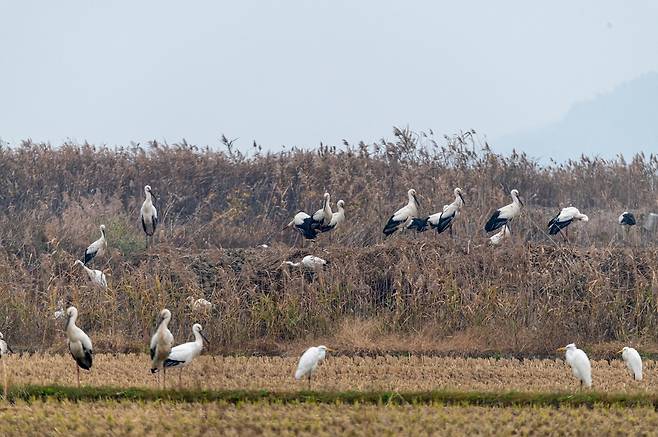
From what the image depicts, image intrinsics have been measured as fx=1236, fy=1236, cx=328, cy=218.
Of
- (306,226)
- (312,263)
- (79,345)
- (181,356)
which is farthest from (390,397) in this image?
(306,226)

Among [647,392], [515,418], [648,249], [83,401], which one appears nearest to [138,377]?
[83,401]

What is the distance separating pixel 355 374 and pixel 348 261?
16.3 feet

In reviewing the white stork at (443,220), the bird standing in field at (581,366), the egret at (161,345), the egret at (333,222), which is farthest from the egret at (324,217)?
the bird standing in field at (581,366)

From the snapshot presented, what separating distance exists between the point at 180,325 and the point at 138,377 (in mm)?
3367

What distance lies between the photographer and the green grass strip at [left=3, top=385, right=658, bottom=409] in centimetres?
1250

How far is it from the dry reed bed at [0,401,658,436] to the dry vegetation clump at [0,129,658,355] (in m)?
5.02

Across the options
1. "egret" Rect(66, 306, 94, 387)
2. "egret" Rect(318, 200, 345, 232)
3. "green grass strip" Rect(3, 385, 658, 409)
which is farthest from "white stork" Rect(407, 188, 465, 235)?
"egret" Rect(66, 306, 94, 387)

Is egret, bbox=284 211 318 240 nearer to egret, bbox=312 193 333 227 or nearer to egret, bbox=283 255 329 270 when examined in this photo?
egret, bbox=312 193 333 227

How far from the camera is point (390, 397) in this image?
12539 millimetres

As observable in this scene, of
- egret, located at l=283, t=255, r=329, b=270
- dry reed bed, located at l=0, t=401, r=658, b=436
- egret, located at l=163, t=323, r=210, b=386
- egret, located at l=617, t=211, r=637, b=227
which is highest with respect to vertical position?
egret, located at l=617, t=211, r=637, b=227

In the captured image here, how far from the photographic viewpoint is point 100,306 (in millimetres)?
18016

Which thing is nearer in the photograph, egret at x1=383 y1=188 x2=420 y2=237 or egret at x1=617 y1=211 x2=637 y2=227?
egret at x1=383 y1=188 x2=420 y2=237

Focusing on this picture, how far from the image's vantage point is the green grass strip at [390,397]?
1250 cm

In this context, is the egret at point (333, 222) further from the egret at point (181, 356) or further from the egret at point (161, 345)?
the egret at point (161, 345)
